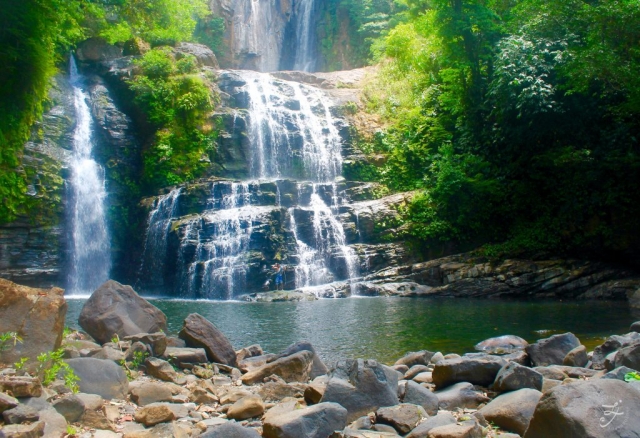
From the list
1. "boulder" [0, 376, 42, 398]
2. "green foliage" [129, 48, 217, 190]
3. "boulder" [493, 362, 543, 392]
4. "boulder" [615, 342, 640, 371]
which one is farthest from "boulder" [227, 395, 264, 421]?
"green foliage" [129, 48, 217, 190]

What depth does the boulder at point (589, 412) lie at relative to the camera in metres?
3.18

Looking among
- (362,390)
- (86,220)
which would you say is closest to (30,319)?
(362,390)

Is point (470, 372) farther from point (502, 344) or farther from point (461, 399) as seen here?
point (502, 344)

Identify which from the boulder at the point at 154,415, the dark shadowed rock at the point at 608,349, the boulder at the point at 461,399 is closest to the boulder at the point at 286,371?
the boulder at the point at 461,399

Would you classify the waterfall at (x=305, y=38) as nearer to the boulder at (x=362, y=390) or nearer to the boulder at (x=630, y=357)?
the boulder at (x=630, y=357)

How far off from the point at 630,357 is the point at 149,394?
4.83m

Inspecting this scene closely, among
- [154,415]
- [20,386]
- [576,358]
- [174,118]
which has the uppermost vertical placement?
[174,118]

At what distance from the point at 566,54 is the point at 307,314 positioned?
38.8ft

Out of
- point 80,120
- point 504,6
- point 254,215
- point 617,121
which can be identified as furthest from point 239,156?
point 617,121

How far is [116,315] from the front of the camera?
22.8 feet

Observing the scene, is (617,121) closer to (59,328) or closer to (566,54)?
(566,54)

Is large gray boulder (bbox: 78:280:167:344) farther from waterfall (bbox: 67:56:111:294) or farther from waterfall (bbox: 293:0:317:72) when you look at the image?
waterfall (bbox: 293:0:317:72)

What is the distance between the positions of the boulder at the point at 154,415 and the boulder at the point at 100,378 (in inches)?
25.1

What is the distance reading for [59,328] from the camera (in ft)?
15.9
